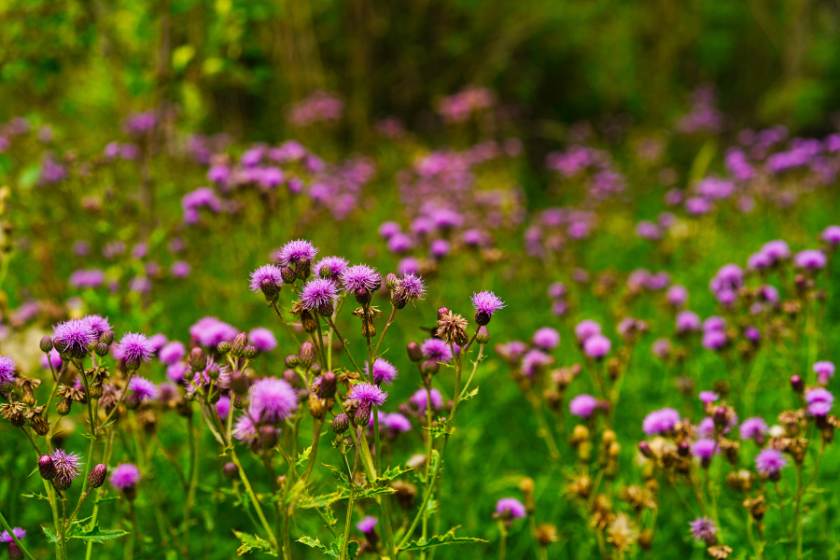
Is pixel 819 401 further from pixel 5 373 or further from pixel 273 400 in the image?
pixel 5 373

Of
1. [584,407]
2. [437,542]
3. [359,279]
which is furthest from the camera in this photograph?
[584,407]

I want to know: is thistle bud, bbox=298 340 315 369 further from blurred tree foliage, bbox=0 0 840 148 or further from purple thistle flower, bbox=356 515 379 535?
blurred tree foliage, bbox=0 0 840 148

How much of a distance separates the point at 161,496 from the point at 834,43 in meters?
14.3

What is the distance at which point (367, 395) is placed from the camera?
1510 mm

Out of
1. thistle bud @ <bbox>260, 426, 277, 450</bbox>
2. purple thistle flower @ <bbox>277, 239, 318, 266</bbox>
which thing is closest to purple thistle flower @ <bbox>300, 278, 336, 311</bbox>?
purple thistle flower @ <bbox>277, 239, 318, 266</bbox>

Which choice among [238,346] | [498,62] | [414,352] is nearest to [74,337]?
[238,346]

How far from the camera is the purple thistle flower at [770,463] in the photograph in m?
1.95

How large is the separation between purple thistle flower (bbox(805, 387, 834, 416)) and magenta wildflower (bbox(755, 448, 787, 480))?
19cm

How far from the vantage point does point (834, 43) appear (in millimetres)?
11578

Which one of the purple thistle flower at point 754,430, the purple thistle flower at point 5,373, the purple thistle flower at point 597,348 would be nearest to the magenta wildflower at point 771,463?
the purple thistle flower at point 754,430

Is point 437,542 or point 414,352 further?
point 414,352

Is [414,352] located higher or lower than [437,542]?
higher

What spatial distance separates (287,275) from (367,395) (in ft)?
1.34

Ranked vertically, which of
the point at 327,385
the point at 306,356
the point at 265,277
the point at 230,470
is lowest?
the point at 230,470
